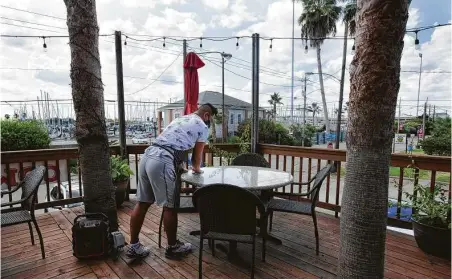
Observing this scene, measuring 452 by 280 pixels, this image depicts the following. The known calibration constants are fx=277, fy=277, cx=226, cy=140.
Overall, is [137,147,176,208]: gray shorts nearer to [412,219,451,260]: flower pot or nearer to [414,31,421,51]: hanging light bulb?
[412,219,451,260]: flower pot

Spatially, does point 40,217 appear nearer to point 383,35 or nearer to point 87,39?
point 87,39

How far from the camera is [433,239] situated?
250cm

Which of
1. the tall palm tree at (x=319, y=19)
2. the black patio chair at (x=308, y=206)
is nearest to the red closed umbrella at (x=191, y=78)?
the black patio chair at (x=308, y=206)

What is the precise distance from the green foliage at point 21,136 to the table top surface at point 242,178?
4972 millimetres

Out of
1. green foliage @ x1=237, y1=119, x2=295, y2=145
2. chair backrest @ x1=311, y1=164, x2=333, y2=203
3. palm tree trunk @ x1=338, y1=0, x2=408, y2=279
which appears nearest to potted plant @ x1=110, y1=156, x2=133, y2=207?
chair backrest @ x1=311, y1=164, x2=333, y2=203

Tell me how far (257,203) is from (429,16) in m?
4.44

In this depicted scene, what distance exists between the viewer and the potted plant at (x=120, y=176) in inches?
148

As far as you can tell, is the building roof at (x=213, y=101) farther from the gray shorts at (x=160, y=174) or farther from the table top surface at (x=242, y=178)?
the gray shorts at (x=160, y=174)

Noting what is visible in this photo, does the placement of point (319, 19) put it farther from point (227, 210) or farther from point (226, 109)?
point (227, 210)

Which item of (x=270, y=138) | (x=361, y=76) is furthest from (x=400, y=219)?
(x=270, y=138)

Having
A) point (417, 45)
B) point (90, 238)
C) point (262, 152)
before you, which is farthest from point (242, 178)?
point (417, 45)

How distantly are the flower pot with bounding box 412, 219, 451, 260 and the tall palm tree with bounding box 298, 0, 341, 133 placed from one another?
58.1 ft

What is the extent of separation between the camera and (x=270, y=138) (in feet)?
66.7

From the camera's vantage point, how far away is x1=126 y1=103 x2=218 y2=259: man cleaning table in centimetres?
232
